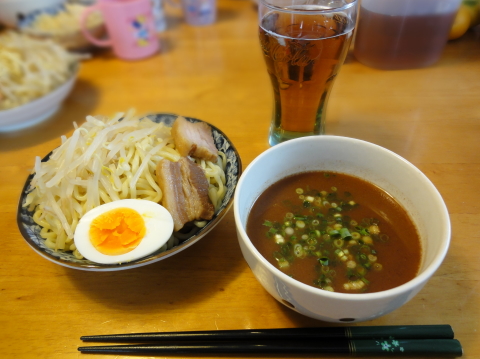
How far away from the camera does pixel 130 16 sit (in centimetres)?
192

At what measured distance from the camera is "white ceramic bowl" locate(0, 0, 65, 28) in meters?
2.18

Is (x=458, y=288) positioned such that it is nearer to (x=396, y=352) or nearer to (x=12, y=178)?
(x=396, y=352)

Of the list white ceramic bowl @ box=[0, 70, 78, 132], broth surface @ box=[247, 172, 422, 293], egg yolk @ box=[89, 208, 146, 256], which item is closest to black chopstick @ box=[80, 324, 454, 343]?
broth surface @ box=[247, 172, 422, 293]

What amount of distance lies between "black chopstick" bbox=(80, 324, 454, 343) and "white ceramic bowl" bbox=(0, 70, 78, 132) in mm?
1163

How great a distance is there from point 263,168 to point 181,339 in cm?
46

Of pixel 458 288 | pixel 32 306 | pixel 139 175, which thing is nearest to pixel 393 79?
pixel 458 288

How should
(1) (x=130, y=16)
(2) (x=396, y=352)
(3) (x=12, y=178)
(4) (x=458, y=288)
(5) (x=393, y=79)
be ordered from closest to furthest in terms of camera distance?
1. (2) (x=396, y=352)
2. (4) (x=458, y=288)
3. (3) (x=12, y=178)
4. (5) (x=393, y=79)
5. (1) (x=130, y=16)

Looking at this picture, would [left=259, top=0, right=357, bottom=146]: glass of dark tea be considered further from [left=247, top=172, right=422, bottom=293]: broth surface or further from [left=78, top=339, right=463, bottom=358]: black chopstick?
[left=78, top=339, right=463, bottom=358]: black chopstick

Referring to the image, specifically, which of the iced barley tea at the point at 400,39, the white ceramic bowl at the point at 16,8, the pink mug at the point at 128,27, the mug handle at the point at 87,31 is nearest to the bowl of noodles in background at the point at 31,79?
the mug handle at the point at 87,31

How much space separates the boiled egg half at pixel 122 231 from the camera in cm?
86

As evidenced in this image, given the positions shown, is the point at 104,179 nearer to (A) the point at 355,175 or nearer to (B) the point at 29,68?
(A) the point at 355,175

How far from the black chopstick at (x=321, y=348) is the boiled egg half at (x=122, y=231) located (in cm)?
21

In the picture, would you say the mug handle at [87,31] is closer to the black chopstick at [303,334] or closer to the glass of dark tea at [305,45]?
the glass of dark tea at [305,45]

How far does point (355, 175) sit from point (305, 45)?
17.0 inches
